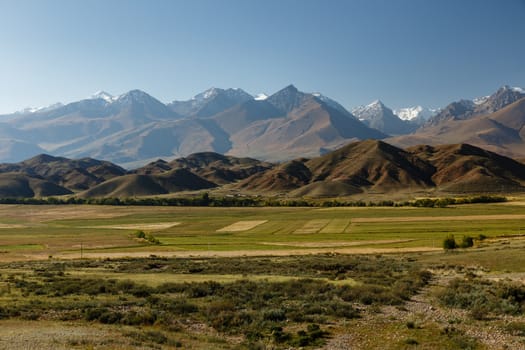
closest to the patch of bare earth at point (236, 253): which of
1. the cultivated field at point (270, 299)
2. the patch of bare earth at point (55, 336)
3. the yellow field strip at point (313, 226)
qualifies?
the cultivated field at point (270, 299)

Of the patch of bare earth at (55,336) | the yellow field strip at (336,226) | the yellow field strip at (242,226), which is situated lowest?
the yellow field strip at (242,226)

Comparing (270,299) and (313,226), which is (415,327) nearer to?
(270,299)

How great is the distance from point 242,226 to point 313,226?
20.3 m

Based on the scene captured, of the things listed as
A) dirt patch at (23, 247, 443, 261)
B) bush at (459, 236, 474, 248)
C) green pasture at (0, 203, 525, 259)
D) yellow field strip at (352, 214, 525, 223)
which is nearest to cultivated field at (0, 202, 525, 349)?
dirt patch at (23, 247, 443, 261)

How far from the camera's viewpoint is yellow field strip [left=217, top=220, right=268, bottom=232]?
119 m

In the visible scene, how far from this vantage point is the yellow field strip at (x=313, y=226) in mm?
110325

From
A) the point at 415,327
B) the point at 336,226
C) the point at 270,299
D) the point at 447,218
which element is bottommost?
the point at 336,226

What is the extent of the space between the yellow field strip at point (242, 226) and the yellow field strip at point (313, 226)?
14.4 metres

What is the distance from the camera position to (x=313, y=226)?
119375 millimetres

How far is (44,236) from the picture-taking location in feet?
372

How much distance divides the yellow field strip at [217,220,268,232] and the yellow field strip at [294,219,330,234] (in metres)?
14.4

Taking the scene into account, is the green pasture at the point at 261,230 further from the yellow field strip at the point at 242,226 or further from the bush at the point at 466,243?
the bush at the point at 466,243

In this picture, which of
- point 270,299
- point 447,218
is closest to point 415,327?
point 270,299

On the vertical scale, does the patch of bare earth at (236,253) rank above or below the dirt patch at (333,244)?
above
